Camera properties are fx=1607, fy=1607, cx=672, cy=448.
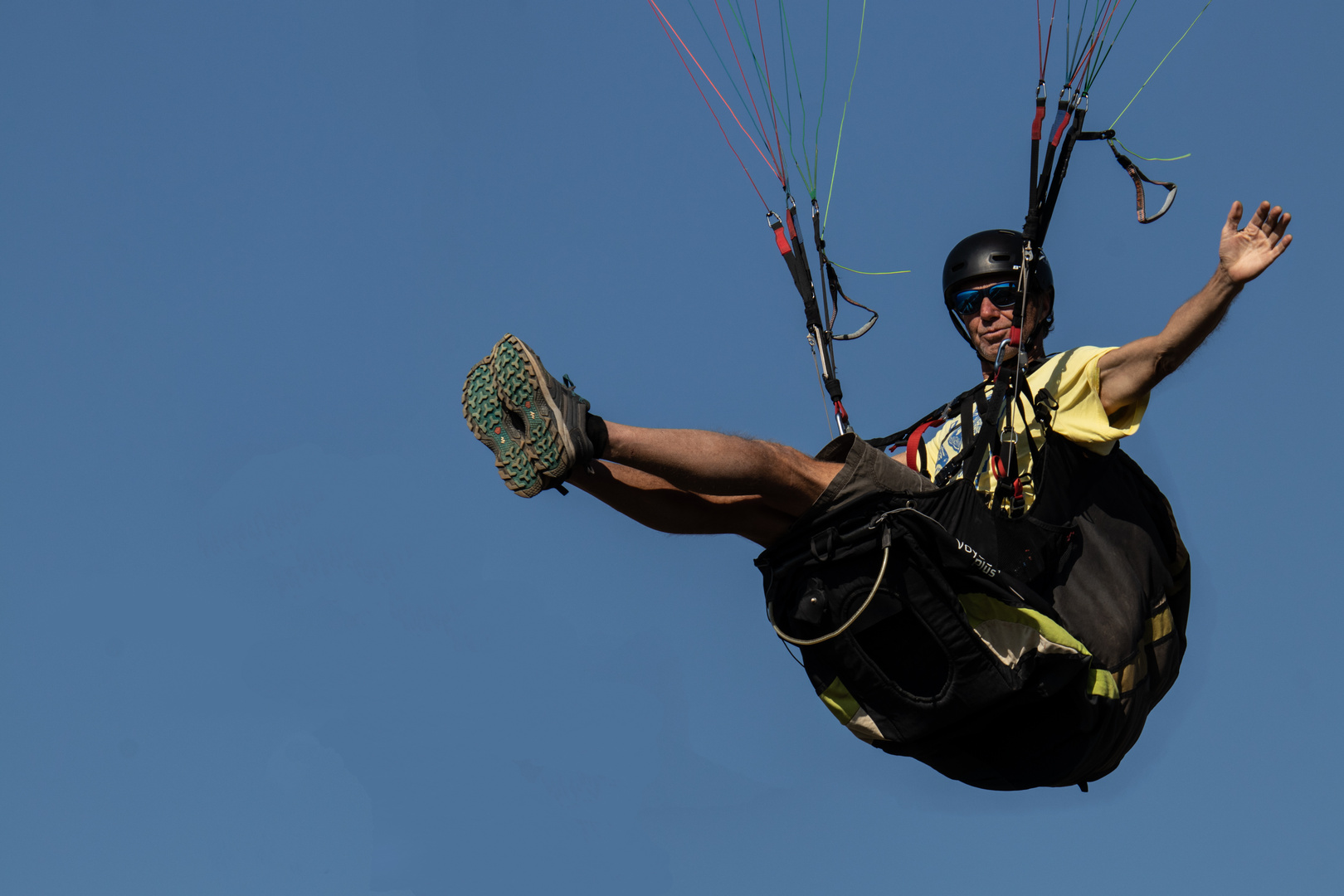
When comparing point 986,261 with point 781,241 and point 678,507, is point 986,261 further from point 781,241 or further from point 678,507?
point 678,507

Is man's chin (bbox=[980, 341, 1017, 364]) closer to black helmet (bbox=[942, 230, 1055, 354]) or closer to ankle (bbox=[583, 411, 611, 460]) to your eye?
black helmet (bbox=[942, 230, 1055, 354])

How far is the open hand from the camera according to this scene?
259 inches

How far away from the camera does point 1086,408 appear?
7.25 metres

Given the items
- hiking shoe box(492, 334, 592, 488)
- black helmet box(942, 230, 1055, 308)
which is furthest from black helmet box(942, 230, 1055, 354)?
hiking shoe box(492, 334, 592, 488)

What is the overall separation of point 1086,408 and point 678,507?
6.23 feet

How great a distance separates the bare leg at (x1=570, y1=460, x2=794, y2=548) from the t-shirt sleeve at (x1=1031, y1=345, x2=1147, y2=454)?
55.9 inches

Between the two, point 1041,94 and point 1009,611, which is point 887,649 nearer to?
point 1009,611

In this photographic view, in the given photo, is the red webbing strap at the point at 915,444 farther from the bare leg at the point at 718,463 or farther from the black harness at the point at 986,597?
the bare leg at the point at 718,463

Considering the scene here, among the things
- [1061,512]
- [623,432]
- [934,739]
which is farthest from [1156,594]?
[623,432]

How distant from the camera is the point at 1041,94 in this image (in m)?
7.63

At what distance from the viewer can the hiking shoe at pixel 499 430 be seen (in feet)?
20.9

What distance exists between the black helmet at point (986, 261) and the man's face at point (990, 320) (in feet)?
0.12

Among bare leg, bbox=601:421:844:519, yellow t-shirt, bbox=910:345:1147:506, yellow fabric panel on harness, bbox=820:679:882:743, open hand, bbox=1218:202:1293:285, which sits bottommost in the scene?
yellow fabric panel on harness, bbox=820:679:882:743

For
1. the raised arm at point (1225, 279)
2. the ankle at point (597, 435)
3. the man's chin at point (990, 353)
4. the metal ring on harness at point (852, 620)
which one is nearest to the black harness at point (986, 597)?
the metal ring on harness at point (852, 620)
